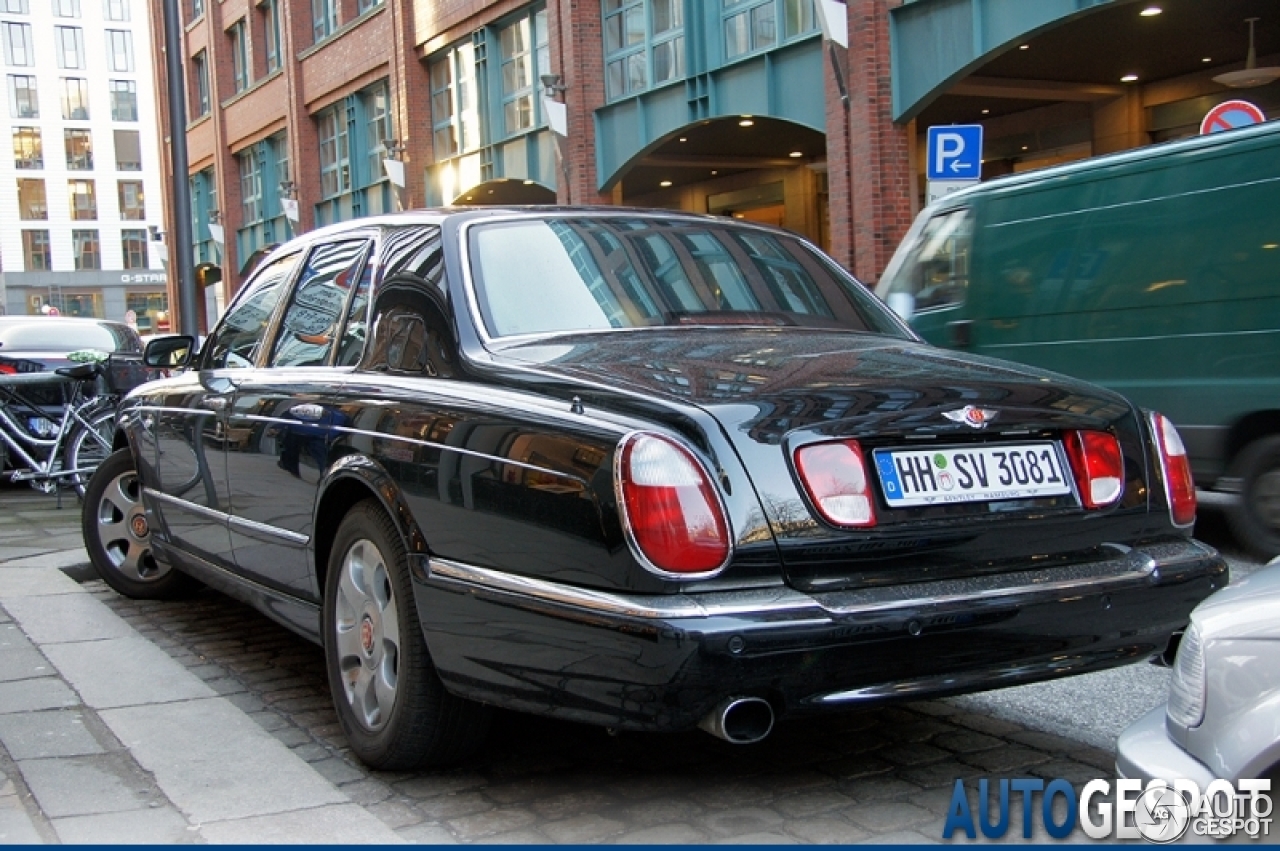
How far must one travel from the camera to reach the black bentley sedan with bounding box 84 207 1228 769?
3270mm

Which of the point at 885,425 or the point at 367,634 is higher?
the point at 885,425

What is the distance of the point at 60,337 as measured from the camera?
1437 centimetres

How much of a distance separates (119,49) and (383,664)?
334 feet

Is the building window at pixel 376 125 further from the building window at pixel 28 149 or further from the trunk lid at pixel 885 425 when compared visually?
the building window at pixel 28 149

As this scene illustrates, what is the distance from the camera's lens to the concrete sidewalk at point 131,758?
11.9 feet

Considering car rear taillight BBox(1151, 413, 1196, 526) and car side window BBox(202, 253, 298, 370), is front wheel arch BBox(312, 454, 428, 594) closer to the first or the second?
car side window BBox(202, 253, 298, 370)

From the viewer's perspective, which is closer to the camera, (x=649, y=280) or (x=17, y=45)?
(x=649, y=280)

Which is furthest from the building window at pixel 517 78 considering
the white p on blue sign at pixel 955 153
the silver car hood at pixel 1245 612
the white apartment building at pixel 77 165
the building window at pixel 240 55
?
the white apartment building at pixel 77 165

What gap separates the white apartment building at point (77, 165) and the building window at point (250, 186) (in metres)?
50.9

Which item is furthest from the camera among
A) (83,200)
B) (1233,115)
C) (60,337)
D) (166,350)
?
(83,200)

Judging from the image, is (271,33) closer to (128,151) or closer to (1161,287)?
(1161,287)

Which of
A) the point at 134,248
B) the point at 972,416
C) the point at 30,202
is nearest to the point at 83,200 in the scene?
the point at 30,202

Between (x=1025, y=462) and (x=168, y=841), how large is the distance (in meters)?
2.24

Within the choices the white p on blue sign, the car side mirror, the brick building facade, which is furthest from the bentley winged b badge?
the brick building facade
